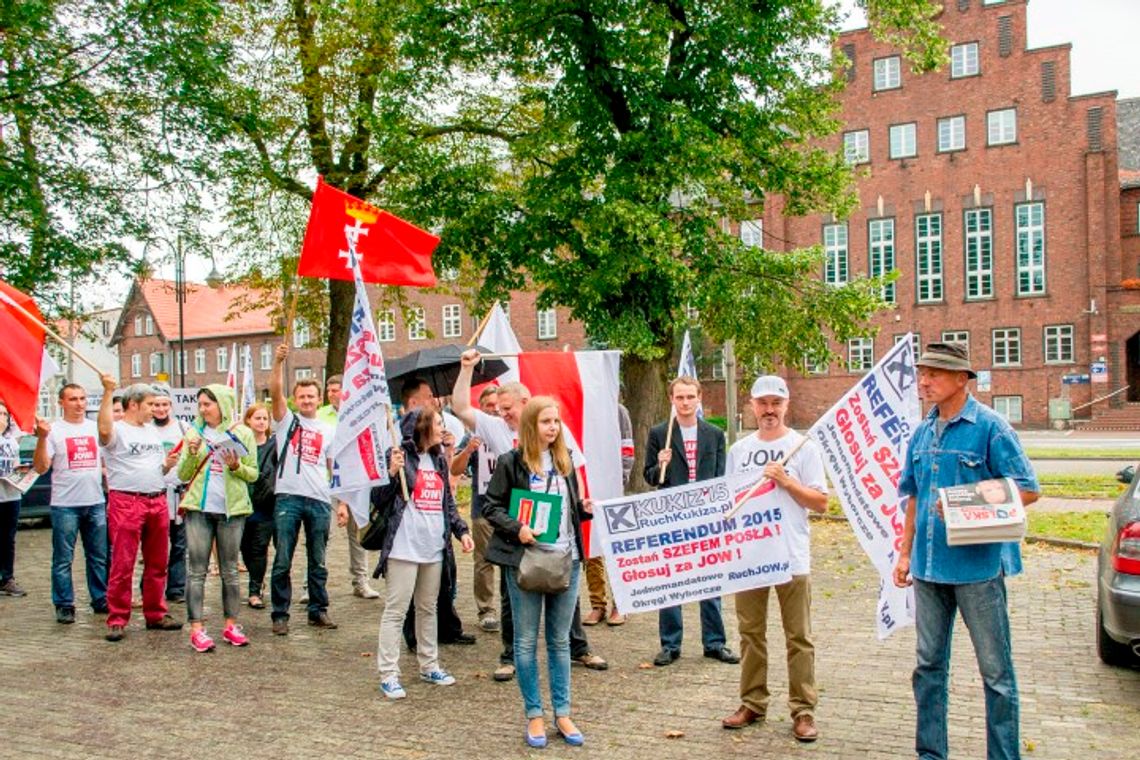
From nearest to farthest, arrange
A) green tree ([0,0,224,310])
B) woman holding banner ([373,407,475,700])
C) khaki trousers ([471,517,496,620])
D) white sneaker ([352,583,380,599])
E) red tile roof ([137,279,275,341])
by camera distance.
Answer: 1. woman holding banner ([373,407,475,700])
2. khaki trousers ([471,517,496,620])
3. white sneaker ([352,583,380,599])
4. green tree ([0,0,224,310])
5. red tile roof ([137,279,275,341])

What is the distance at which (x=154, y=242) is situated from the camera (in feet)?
62.7

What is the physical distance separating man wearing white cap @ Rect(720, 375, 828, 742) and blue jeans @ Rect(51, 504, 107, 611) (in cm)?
656

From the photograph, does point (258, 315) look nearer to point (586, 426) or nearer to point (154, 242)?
point (154, 242)

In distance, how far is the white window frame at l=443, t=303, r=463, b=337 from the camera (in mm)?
65938

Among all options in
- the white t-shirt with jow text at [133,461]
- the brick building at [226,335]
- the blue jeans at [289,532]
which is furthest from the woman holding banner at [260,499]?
the brick building at [226,335]

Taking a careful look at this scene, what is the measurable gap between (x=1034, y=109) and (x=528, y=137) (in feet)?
126

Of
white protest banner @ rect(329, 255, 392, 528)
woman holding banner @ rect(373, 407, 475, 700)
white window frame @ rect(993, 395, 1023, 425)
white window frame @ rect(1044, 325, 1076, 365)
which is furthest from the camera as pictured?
white window frame @ rect(993, 395, 1023, 425)

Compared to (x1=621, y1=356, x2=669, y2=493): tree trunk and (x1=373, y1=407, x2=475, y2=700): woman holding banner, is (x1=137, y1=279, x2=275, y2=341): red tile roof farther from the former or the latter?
(x1=373, y1=407, x2=475, y2=700): woman holding banner

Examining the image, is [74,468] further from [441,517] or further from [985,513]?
[985,513]

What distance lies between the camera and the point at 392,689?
23.1 feet

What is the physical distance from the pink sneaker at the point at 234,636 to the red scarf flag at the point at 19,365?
2.17 m

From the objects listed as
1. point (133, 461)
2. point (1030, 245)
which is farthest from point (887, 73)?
point (133, 461)

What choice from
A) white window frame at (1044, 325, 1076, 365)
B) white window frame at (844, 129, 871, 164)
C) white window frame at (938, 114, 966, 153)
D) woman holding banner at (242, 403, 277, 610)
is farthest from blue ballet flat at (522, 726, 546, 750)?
white window frame at (844, 129, 871, 164)

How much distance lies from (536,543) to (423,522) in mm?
1385
